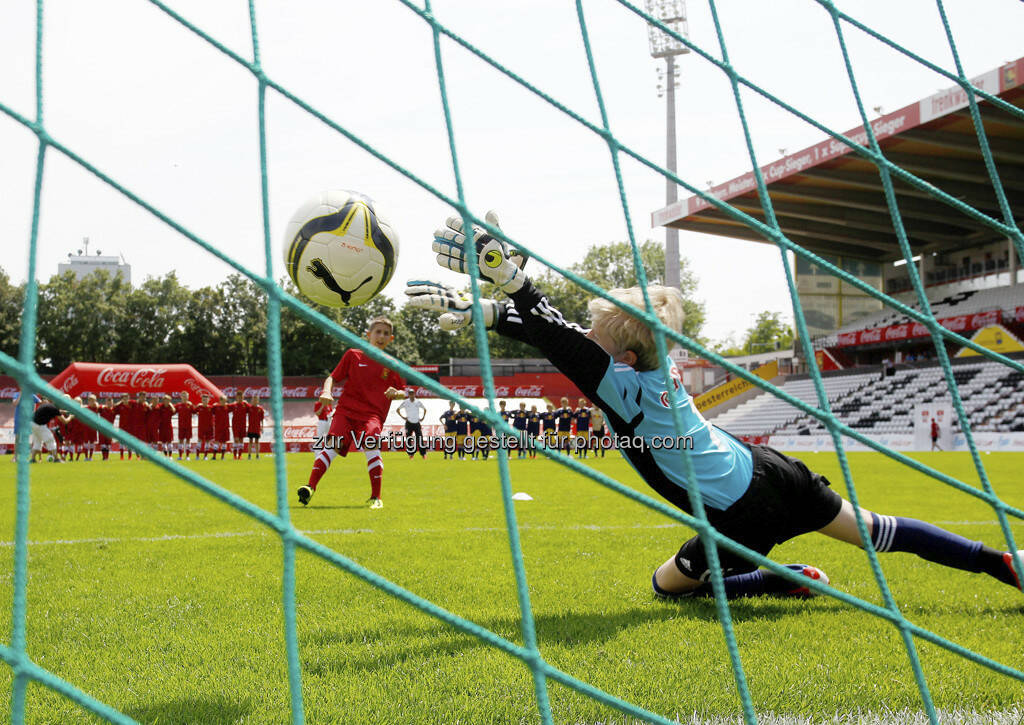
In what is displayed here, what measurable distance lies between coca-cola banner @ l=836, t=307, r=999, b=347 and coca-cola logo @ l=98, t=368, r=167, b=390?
24129mm

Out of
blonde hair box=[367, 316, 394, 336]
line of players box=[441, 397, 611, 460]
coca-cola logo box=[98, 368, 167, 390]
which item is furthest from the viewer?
coca-cola logo box=[98, 368, 167, 390]

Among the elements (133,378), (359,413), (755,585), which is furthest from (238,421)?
(755,585)

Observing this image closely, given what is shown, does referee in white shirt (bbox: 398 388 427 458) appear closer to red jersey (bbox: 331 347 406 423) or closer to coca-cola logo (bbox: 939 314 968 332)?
red jersey (bbox: 331 347 406 423)

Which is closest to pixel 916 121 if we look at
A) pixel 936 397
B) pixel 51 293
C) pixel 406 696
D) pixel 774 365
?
pixel 936 397

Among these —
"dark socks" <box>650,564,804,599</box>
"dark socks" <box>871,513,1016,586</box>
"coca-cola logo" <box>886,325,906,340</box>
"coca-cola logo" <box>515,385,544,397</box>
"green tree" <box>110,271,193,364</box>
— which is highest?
"green tree" <box>110,271,193,364</box>

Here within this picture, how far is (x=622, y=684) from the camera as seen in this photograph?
2.15 m

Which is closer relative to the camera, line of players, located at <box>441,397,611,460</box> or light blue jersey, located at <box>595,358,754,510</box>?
light blue jersey, located at <box>595,358,754,510</box>

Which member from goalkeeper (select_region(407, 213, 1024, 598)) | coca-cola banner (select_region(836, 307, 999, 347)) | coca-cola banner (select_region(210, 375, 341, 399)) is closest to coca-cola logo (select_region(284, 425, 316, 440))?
coca-cola banner (select_region(210, 375, 341, 399))

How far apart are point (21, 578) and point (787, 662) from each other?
201cm

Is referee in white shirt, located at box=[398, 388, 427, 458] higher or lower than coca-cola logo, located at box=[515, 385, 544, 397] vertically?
lower

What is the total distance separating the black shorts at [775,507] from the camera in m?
2.72

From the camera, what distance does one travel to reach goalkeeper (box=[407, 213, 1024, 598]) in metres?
2.51

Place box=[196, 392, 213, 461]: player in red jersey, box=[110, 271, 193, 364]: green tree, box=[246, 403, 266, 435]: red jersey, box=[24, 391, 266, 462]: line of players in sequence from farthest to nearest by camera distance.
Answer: box=[110, 271, 193, 364]: green tree
box=[196, 392, 213, 461]: player in red jersey
box=[246, 403, 266, 435]: red jersey
box=[24, 391, 266, 462]: line of players

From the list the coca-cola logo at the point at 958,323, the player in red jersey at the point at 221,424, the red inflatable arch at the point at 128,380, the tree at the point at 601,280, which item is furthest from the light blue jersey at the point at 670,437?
the tree at the point at 601,280
